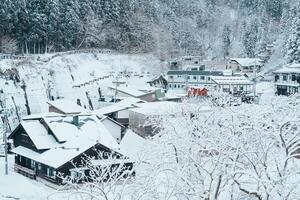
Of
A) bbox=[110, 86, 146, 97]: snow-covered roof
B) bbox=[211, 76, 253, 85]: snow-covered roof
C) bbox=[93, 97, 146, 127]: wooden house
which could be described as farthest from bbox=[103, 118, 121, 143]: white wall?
bbox=[211, 76, 253, 85]: snow-covered roof

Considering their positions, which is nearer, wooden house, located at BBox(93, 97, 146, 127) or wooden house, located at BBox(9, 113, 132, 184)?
wooden house, located at BBox(9, 113, 132, 184)

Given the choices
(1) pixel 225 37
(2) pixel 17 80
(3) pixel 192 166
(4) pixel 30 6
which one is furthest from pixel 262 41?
(3) pixel 192 166

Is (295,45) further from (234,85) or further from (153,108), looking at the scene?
(153,108)

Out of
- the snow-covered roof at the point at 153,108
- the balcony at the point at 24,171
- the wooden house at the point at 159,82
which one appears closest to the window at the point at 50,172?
the balcony at the point at 24,171

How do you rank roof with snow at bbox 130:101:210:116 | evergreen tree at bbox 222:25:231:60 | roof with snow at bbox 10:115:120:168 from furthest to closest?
evergreen tree at bbox 222:25:231:60 → roof with snow at bbox 130:101:210:116 → roof with snow at bbox 10:115:120:168

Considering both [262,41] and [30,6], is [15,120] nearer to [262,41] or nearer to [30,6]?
[30,6]

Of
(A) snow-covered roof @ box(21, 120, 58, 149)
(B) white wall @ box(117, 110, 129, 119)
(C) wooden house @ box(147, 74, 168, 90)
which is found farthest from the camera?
(C) wooden house @ box(147, 74, 168, 90)

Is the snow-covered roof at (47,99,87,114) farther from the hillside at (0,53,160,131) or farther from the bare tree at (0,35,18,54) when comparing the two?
the bare tree at (0,35,18,54)
